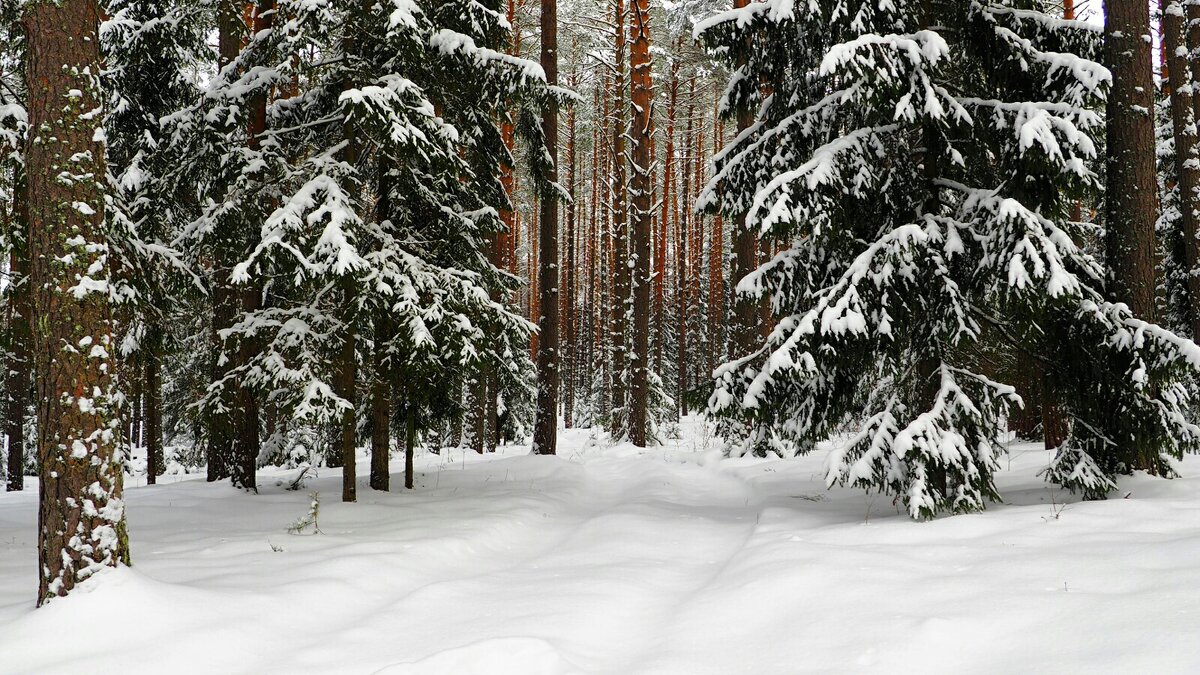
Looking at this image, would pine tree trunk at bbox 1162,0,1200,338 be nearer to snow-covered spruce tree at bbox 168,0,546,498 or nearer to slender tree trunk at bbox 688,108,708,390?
snow-covered spruce tree at bbox 168,0,546,498

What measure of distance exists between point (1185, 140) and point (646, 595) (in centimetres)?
1062

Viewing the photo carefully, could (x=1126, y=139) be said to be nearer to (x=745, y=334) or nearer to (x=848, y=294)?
(x=848, y=294)

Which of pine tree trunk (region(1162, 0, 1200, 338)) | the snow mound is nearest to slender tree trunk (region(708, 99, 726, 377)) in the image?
pine tree trunk (region(1162, 0, 1200, 338))

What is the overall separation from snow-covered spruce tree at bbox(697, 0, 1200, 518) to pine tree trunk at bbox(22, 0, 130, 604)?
514 cm

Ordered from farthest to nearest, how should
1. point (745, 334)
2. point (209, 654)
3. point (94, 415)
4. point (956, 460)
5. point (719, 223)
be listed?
point (719, 223) < point (745, 334) < point (956, 460) < point (94, 415) < point (209, 654)

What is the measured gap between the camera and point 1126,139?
700cm

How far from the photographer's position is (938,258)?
21.1ft

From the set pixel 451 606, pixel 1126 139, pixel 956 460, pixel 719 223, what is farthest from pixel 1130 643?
pixel 719 223

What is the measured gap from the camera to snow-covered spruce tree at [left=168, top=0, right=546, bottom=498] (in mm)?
7332

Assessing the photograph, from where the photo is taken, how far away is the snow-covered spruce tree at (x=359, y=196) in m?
7.33

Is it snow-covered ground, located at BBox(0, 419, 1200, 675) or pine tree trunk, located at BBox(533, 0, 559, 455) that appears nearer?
snow-covered ground, located at BBox(0, 419, 1200, 675)

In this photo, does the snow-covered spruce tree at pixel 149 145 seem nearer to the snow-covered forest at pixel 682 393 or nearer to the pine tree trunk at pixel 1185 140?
the snow-covered forest at pixel 682 393

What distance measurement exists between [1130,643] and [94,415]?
5.57 metres

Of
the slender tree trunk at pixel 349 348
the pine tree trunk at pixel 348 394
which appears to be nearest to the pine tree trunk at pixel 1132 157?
the slender tree trunk at pixel 349 348
